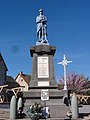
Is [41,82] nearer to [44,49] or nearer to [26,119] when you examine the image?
[44,49]

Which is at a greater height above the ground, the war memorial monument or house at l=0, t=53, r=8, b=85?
house at l=0, t=53, r=8, b=85

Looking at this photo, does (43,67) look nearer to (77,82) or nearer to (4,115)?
(4,115)

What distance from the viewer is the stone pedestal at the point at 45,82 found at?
14.5 m

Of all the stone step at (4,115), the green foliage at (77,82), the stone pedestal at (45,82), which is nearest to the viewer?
the stone step at (4,115)

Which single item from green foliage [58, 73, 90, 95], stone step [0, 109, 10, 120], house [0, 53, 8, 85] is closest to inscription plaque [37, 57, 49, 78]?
stone step [0, 109, 10, 120]

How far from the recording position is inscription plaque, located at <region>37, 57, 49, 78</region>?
633 inches

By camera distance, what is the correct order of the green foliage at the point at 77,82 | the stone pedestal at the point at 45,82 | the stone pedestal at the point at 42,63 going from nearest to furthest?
the stone pedestal at the point at 45,82
the stone pedestal at the point at 42,63
the green foliage at the point at 77,82

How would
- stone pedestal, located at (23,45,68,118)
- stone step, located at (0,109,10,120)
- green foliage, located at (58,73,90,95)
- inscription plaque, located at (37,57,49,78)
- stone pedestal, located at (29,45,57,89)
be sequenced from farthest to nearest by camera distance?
green foliage, located at (58,73,90,95) → inscription plaque, located at (37,57,49,78) → stone pedestal, located at (29,45,57,89) → stone pedestal, located at (23,45,68,118) → stone step, located at (0,109,10,120)

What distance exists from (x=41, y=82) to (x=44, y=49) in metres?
2.17

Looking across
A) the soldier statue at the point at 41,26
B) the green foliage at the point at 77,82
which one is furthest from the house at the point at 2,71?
the soldier statue at the point at 41,26

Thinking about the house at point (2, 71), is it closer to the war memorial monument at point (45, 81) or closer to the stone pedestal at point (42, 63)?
the war memorial monument at point (45, 81)

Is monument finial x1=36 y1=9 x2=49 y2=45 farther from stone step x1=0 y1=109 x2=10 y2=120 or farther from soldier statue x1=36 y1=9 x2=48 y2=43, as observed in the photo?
stone step x1=0 y1=109 x2=10 y2=120

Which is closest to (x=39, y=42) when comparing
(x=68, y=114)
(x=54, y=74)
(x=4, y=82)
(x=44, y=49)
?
(x=44, y=49)

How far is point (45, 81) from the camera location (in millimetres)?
15883
